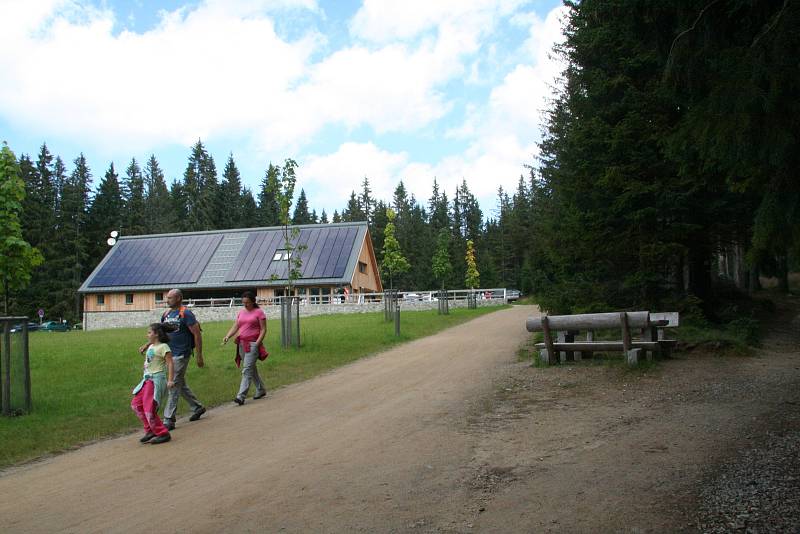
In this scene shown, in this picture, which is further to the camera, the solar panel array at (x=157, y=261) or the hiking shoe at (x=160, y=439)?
the solar panel array at (x=157, y=261)

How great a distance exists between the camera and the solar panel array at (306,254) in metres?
47.4

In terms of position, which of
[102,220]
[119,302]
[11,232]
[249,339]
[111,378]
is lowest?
[111,378]

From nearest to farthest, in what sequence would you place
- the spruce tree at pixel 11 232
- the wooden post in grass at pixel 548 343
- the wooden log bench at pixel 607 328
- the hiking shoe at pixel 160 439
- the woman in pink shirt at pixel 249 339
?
the hiking shoe at pixel 160 439 → the woman in pink shirt at pixel 249 339 → the wooden log bench at pixel 607 328 → the wooden post in grass at pixel 548 343 → the spruce tree at pixel 11 232

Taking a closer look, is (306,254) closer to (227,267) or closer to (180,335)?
(227,267)

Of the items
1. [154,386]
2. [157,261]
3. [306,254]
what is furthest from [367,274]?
[154,386]

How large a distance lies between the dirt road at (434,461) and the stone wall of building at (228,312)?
27884 millimetres

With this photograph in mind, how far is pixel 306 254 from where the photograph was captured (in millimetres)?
49562

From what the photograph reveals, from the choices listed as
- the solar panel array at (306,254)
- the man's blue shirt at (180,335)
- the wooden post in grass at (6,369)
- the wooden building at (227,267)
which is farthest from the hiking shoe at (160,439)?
the solar panel array at (306,254)

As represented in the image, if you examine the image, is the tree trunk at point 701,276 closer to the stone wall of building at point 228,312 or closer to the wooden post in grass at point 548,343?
the wooden post in grass at point 548,343

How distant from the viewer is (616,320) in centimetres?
1149

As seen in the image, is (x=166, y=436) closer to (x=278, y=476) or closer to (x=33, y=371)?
(x=278, y=476)

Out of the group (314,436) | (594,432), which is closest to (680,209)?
(594,432)

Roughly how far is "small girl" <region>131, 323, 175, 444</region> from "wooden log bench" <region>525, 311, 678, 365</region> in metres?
7.20

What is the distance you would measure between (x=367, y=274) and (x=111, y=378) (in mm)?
39769
